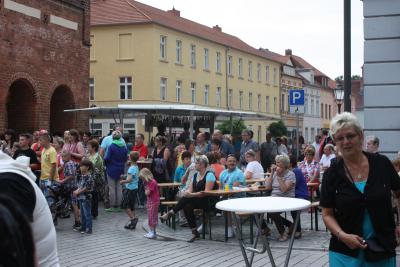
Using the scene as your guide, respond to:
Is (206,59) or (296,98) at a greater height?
(206,59)

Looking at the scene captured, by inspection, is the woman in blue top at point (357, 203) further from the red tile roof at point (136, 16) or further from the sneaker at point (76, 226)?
the red tile roof at point (136, 16)

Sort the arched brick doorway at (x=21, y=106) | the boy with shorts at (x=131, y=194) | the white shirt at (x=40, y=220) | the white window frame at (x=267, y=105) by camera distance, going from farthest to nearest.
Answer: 1. the white window frame at (x=267, y=105)
2. the arched brick doorway at (x=21, y=106)
3. the boy with shorts at (x=131, y=194)
4. the white shirt at (x=40, y=220)

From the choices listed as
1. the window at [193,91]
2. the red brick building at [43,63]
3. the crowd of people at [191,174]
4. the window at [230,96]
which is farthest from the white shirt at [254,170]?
the window at [230,96]

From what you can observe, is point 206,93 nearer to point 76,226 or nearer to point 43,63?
point 43,63

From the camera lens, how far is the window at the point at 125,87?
157 feet

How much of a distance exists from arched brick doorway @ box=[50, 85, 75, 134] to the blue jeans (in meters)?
12.4

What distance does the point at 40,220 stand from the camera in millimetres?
2568

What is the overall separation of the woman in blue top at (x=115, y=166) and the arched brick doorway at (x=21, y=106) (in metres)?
7.56

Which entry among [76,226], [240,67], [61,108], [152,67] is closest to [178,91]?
[152,67]

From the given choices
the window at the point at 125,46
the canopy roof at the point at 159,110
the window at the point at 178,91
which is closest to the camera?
the canopy roof at the point at 159,110

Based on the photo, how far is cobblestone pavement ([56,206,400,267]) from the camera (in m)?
8.31

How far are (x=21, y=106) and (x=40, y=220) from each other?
19669mm

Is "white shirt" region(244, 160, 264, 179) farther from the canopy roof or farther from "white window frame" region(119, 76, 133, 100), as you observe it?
"white window frame" region(119, 76, 133, 100)

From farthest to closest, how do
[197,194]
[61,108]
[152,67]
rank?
[152,67]
[61,108]
[197,194]
